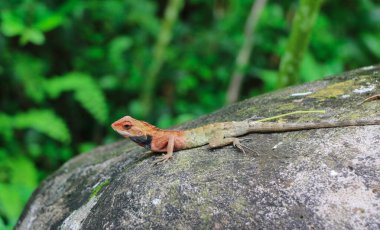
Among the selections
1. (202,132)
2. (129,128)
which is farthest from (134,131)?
(202,132)

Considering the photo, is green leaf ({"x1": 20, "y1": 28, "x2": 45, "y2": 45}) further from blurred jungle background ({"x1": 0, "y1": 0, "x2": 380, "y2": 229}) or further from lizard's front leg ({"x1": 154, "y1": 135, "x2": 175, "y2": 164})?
lizard's front leg ({"x1": 154, "y1": 135, "x2": 175, "y2": 164})

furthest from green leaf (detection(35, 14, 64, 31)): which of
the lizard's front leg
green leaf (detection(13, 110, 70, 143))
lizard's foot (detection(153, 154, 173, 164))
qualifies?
lizard's foot (detection(153, 154, 173, 164))

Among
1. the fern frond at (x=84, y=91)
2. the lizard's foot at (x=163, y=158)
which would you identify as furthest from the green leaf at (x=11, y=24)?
the lizard's foot at (x=163, y=158)

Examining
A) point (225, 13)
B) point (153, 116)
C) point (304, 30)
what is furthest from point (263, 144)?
point (225, 13)

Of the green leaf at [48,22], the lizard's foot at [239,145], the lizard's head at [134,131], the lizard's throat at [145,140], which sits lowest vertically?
the lizard's foot at [239,145]

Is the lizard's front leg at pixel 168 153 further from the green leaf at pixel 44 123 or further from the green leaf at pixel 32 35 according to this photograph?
the green leaf at pixel 44 123

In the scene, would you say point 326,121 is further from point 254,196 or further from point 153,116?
point 153,116

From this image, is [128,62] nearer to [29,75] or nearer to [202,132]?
[29,75]
